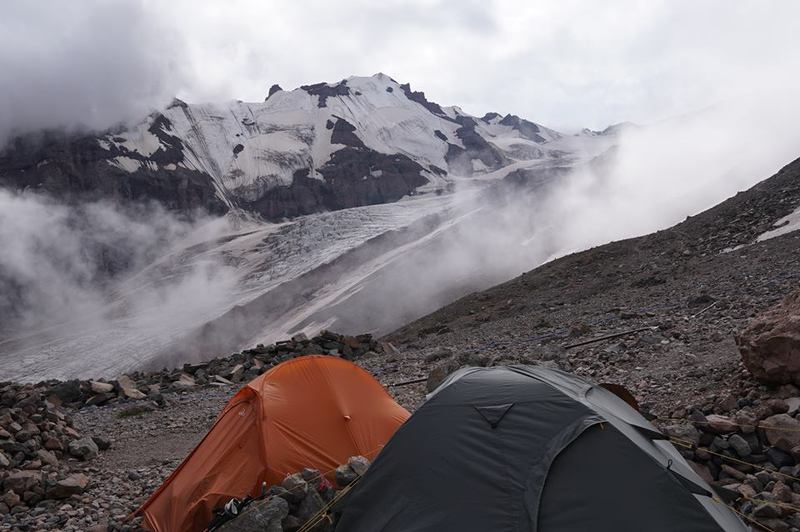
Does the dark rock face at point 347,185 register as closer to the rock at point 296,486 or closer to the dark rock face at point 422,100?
the dark rock face at point 422,100

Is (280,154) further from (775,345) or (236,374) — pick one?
(775,345)

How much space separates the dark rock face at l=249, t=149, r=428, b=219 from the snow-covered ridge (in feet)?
2.16

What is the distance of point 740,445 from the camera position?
16.3ft

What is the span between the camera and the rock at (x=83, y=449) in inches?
335

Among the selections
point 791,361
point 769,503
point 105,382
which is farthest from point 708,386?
point 105,382

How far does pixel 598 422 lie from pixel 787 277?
39.1 ft

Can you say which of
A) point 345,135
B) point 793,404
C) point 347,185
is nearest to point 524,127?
point 345,135

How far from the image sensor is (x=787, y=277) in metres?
13.0

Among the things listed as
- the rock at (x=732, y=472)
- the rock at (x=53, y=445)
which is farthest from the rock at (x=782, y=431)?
the rock at (x=53, y=445)

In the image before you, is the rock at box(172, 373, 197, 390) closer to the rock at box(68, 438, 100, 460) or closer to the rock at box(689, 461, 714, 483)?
the rock at box(68, 438, 100, 460)

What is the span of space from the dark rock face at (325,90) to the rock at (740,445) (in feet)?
374

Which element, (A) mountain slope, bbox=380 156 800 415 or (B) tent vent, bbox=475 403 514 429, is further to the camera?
(A) mountain slope, bbox=380 156 800 415

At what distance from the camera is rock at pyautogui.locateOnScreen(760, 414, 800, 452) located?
4734mm

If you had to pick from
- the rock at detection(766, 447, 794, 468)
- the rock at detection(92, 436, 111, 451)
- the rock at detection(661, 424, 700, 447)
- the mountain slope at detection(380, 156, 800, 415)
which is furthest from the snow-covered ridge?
the rock at detection(766, 447, 794, 468)
